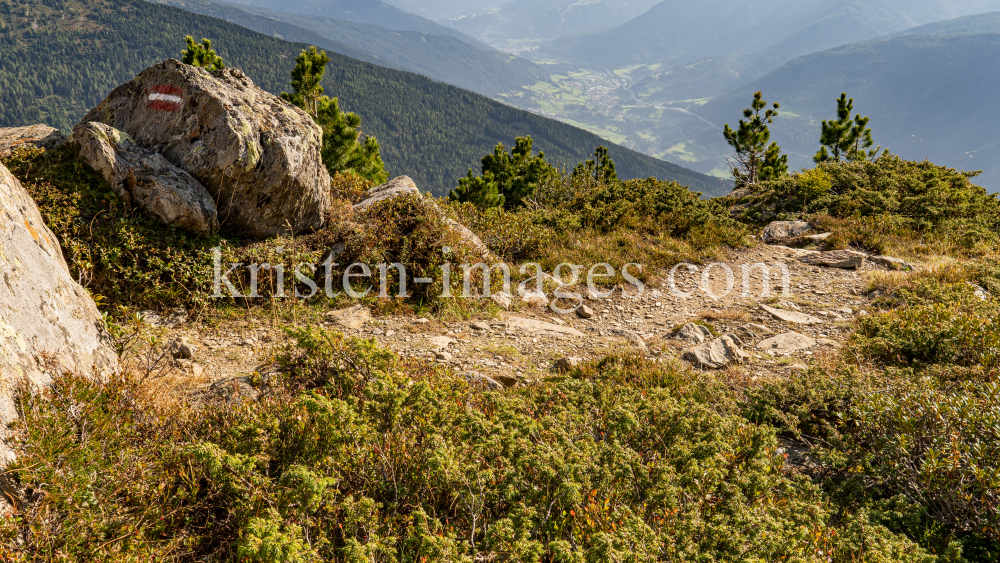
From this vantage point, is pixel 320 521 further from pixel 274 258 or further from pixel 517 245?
pixel 517 245

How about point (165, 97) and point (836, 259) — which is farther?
point (836, 259)

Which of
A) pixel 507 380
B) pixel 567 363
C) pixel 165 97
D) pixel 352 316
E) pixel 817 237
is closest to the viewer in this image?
pixel 507 380

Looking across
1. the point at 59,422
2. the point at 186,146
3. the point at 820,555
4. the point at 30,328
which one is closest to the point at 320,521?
the point at 59,422

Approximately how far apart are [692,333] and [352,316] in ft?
17.1

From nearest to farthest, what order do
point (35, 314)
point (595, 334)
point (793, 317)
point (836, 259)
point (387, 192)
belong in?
point (35, 314) → point (595, 334) → point (793, 317) → point (387, 192) → point (836, 259)

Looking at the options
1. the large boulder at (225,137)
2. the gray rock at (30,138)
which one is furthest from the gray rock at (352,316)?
the gray rock at (30,138)

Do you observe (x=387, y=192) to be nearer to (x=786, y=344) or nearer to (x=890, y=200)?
Answer: (x=786, y=344)

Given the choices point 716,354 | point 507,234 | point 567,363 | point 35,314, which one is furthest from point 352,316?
point 716,354

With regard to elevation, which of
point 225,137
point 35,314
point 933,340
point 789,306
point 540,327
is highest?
point 225,137

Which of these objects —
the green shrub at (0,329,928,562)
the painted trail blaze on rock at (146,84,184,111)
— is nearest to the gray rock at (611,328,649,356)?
the green shrub at (0,329,928,562)

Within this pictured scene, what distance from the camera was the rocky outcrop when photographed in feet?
10.9

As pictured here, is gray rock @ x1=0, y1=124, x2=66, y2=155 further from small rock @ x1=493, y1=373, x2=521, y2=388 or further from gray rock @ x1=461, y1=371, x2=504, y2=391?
small rock @ x1=493, y1=373, x2=521, y2=388

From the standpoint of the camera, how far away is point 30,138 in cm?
712

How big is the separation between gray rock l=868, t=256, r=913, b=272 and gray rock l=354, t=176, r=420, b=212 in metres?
10.6
